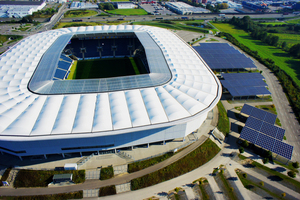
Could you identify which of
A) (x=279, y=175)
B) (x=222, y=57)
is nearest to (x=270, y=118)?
(x=279, y=175)

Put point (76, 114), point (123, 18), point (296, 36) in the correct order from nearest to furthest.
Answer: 1. point (76, 114)
2. point (296, 36)
3. point (123, 18)

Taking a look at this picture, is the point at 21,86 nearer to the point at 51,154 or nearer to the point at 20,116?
the point at 20,116

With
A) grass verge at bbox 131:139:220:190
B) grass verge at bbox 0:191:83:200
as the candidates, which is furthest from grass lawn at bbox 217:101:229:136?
grass verge at bbox 0:191:83:200

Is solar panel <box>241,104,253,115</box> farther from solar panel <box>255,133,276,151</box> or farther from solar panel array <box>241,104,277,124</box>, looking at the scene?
solar panel <box>255,133,276,151</box>

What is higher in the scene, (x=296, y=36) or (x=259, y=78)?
(x=296, y=36)

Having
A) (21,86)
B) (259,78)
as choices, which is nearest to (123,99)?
(21,86)

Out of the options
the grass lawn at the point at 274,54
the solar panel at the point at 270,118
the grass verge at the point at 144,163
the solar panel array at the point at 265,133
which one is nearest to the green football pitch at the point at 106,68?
the grass verge at the point at 144,163

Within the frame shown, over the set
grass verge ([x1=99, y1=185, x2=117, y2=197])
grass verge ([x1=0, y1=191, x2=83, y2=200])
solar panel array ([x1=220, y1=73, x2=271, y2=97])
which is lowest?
grass verge ([x1=0, y1=191, x2=83, y2=200])
